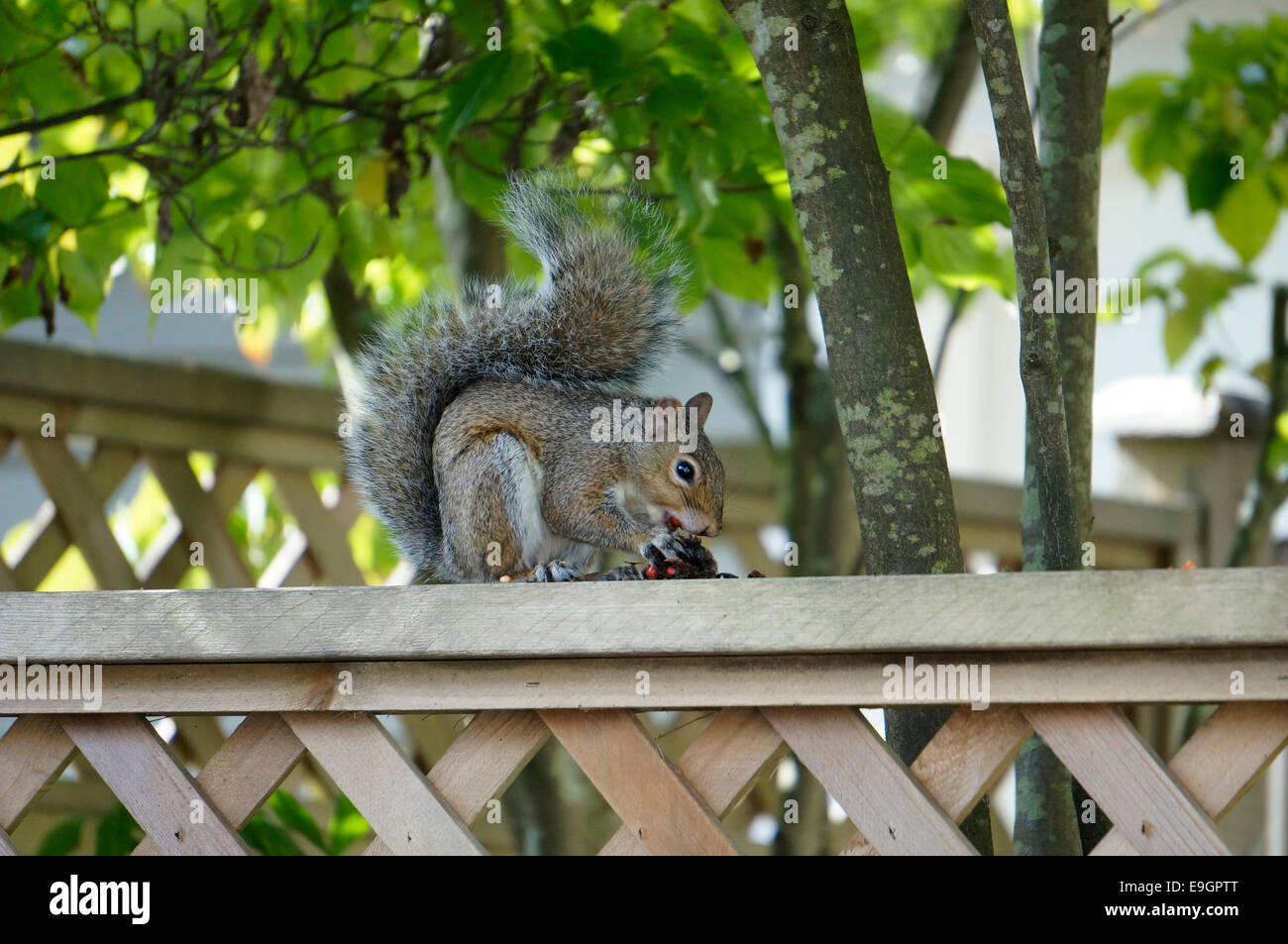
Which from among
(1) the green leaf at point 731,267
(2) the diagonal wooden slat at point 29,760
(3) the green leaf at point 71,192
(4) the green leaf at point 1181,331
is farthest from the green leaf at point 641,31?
(4) the green leaf at point 1181,331

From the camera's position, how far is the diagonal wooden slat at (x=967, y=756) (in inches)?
35.8

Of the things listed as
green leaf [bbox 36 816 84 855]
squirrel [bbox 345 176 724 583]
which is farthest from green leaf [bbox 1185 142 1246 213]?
green leaf [bbox 36 816 84 855]

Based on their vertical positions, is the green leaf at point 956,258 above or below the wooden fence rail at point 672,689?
above

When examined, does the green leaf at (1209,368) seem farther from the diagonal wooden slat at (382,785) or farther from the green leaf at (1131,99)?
the diagonal wooden slat at (382,785)

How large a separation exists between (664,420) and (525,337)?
20cm

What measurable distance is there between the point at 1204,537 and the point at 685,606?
232 centimetres

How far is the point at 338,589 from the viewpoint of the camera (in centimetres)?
97

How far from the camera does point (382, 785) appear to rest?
3.28 ft

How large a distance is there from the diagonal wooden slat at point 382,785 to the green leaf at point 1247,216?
1.67 m

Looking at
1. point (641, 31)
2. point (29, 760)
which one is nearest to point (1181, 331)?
point (641, 31)

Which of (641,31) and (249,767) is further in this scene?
(641,31)

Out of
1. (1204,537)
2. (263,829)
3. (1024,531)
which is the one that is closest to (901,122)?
(1024,531)

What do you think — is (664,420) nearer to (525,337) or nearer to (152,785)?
(525,337)
